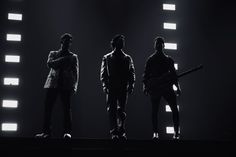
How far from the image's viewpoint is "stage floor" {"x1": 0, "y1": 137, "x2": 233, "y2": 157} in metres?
6.39

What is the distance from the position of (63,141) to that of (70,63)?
1797mm

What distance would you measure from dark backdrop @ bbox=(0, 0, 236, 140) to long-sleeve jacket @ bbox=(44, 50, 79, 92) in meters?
6.03

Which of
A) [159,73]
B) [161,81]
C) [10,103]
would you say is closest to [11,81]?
[10,103]

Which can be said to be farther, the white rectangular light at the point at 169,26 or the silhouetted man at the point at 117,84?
the white rectangular light at the point at 169,26

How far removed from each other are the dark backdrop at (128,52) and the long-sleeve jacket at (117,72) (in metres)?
6.17

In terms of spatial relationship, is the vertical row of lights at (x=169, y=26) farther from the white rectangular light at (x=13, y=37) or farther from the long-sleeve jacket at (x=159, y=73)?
the long-sleeve jacket at (x=159, y=73)

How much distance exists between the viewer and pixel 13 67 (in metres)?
13.7

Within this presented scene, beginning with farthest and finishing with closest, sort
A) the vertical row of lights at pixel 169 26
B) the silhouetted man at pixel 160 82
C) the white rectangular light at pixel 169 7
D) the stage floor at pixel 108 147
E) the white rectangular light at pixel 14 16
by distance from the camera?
the white rectangular light at pixel 169 7, the vertical row of lights at pixel 169 26, the white rectangular light at pixel 14 16, the silhouetted man at pixel 160 82, the stage floor at pixel 108 147

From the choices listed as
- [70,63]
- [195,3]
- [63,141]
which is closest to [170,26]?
[195,3]

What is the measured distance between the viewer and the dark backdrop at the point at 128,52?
13.6 meters

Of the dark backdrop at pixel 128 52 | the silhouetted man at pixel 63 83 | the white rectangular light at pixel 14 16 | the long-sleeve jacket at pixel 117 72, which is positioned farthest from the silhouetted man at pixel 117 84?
the white rectangular light at pixel 14 16

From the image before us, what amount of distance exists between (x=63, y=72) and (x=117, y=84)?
109 cm

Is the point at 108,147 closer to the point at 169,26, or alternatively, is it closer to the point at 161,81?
the point at 161,81

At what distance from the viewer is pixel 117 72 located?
25.0ft
